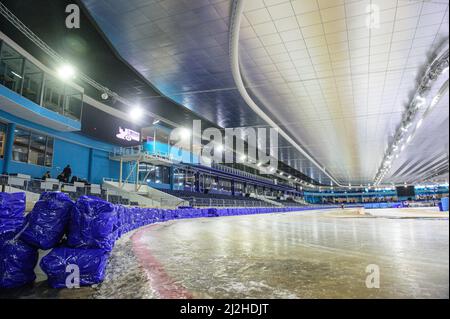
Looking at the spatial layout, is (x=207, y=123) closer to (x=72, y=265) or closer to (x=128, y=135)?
(x=128, y=135)

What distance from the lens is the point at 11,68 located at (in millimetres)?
12742

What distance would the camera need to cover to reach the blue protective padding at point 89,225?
307 centimetres

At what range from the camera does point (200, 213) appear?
20.5 meters

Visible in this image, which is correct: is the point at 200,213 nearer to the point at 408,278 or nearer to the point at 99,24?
the point at 99,24

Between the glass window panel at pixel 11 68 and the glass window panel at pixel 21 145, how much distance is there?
2736 mm

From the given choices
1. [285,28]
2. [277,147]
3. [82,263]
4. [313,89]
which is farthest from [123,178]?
[82,263]

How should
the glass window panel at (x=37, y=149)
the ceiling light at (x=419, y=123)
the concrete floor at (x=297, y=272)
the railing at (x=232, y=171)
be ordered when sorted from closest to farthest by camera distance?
the concrete floor at (x=297, y=272) → the glass window panel at (x=37, y=149) → the ceiling light at (x=419, y=123) → the railing at (x=232, y=171)

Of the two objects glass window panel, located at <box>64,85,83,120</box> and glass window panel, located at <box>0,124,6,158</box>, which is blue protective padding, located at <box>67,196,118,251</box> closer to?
glass window panel, located at <box>0,124,6,158</box>

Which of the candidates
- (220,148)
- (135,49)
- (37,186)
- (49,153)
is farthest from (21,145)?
(220,148)

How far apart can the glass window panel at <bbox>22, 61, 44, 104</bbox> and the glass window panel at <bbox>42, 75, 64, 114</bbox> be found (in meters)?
0.56

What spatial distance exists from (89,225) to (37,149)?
50.9 ft
